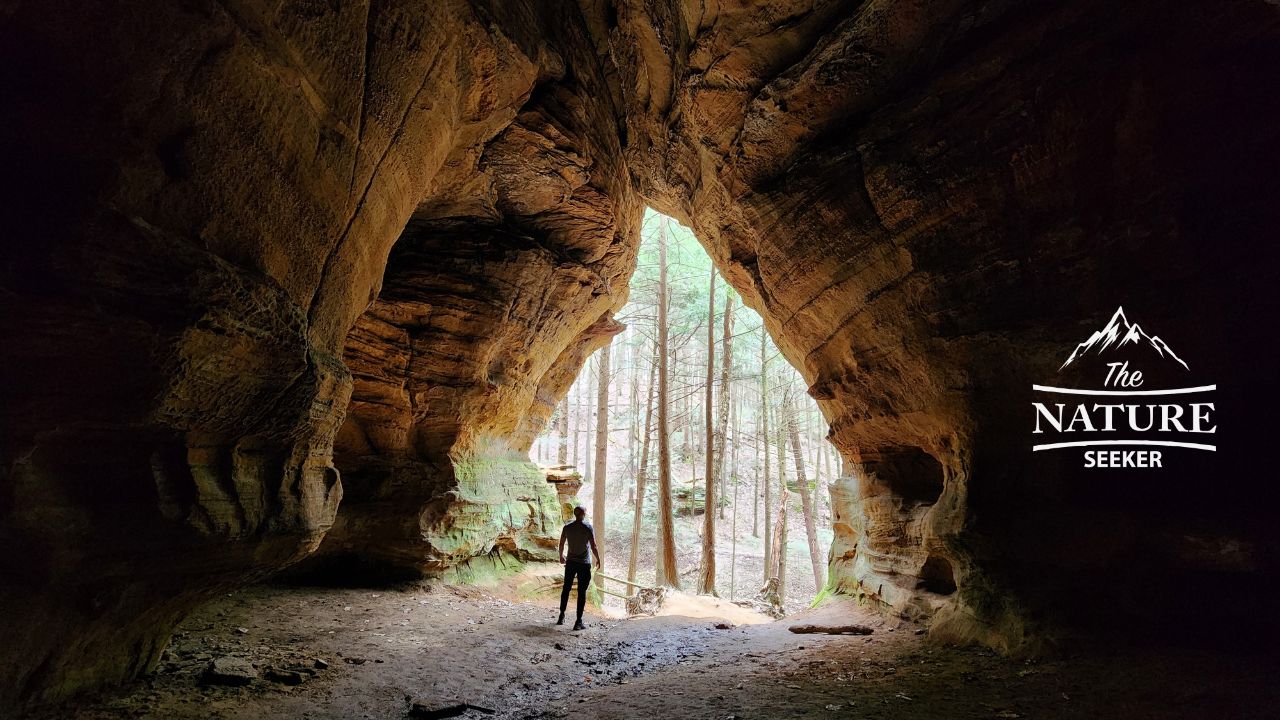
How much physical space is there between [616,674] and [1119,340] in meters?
5.97

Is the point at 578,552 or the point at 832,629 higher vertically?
the point at 578,552

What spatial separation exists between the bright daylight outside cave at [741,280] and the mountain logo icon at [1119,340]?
0.13 ft

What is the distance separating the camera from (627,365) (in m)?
38.0

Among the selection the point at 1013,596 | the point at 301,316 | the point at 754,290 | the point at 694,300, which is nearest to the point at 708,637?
the point at 1013,596

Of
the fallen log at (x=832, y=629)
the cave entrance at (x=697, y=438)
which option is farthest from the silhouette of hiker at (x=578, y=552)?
the cave entrance at (x=697, y=438)

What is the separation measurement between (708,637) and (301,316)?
6.96 meters

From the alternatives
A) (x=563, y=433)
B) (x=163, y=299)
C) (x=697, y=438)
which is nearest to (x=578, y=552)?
(x=163, y=299)

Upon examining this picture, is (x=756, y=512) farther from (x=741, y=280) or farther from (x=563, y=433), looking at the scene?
(x=741, y=280)

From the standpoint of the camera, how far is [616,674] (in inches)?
234

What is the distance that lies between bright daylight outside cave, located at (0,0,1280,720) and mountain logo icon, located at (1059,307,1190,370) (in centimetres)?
4

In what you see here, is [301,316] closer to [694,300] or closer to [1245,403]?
[1245,403]

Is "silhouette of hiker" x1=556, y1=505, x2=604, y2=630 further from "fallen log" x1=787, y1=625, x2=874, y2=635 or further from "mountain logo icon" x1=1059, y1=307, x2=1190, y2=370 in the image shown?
"mountain logo icon" x1=1059, y1=307, x2=1190, y2=370

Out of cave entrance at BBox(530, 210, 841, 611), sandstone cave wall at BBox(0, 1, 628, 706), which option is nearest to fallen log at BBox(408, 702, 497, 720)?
sandstone cave wall at BBox(0, 1, 628, 706)

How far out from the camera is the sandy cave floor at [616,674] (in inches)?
140
